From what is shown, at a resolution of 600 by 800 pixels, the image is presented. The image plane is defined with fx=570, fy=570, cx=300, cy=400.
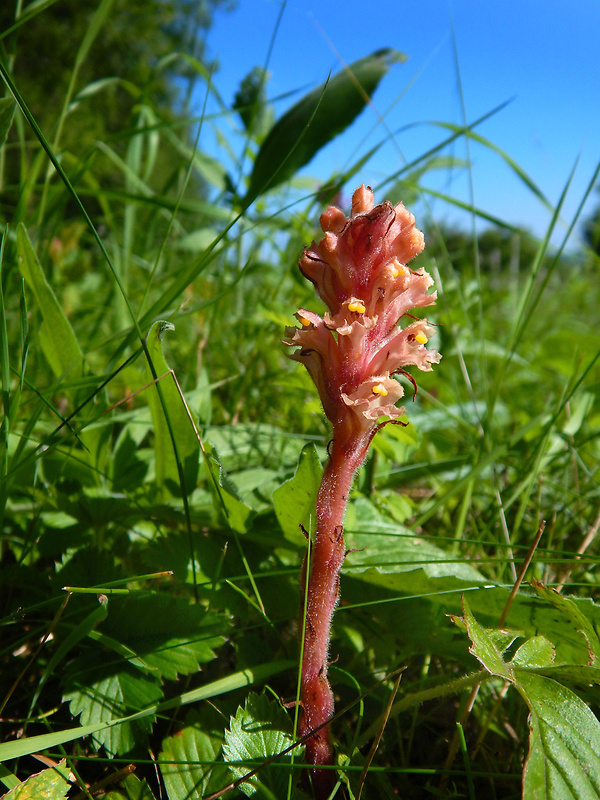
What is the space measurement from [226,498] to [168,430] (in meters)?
0.22

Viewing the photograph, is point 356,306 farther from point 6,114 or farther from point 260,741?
point 6,114

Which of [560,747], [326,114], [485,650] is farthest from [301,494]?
[326,114]

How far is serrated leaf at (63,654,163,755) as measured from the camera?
93 centimetres

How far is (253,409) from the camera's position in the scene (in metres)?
2.07

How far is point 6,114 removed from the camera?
3.78 feet

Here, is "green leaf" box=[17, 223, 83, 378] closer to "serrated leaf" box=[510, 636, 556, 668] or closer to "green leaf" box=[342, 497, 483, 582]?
"green leaf" box=[342, 497, 483, 582]

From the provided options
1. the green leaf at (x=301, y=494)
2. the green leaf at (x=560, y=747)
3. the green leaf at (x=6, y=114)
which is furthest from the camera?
the green leaf at (x=6, y=114)

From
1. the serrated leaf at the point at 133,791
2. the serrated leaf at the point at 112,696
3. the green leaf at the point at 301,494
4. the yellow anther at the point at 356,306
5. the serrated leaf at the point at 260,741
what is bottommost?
the serrated leaf at the point at 133,791

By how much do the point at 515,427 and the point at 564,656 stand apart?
1.45 meters

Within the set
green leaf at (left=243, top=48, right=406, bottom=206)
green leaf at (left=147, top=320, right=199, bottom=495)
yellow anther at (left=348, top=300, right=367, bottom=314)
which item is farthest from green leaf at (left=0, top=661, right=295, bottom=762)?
green leaf at (left=243, top=48, right=406, bottom=206)

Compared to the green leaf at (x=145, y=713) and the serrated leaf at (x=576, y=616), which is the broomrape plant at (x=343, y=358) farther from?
the serrated leaf at (x=576, y=616)

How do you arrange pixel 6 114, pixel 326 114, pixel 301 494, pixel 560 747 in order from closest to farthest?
pixel 560 747
pixel 301 494
pixel 6 114
pixel 326 114

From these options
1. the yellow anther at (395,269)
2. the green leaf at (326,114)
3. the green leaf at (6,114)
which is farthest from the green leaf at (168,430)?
the green leaf at (326,114)

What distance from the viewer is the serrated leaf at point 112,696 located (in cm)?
93
